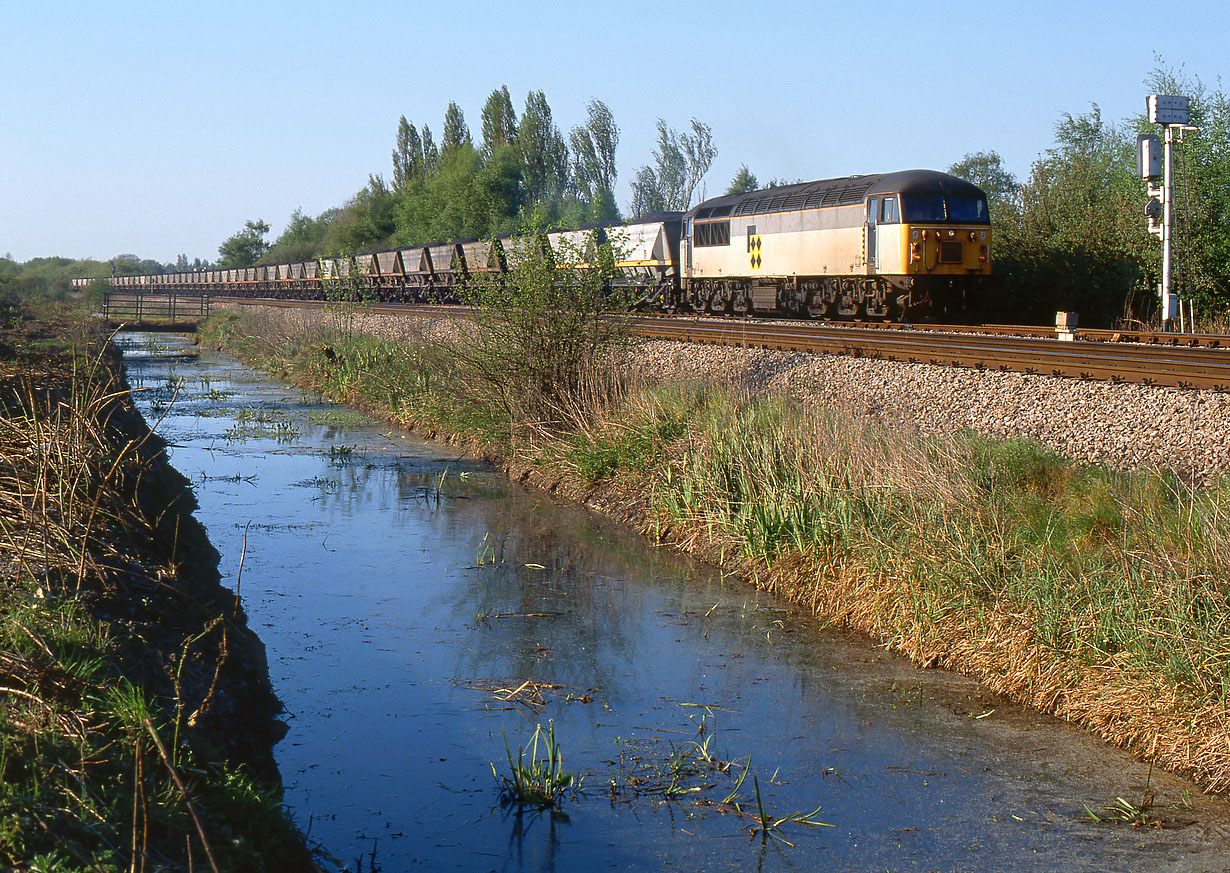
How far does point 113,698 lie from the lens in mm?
4461

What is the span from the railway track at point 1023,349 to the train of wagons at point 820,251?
5.97ft

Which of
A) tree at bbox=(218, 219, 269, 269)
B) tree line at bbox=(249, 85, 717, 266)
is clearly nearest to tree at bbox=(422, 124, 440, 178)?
tree line at bbox=(249, 85, 717, 266)

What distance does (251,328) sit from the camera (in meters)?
40.4

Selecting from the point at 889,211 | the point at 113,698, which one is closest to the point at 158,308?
the point at 889,211

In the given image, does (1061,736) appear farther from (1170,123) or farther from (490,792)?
(1170,123)

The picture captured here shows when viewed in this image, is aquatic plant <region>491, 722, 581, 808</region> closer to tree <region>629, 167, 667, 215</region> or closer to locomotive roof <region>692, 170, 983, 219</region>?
locomotive roof <region>692, 170, 983, 219</region>

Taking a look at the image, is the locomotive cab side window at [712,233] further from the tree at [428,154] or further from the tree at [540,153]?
the tree at [428,154]

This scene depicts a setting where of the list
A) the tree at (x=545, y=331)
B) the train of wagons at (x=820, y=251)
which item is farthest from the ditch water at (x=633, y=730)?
the train of wagons at (x=820, y=251)

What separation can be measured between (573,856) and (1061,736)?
2.98 metres

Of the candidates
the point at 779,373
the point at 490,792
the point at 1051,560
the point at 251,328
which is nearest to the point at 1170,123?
the point at 779,373

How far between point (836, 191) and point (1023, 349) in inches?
403

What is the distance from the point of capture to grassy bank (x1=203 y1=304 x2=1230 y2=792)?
20.2ft

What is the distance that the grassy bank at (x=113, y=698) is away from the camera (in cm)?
363

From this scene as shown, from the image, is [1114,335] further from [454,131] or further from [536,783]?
[454,131]
